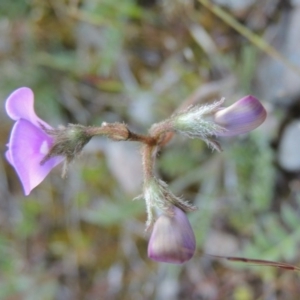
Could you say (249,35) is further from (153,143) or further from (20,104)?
(20,104)

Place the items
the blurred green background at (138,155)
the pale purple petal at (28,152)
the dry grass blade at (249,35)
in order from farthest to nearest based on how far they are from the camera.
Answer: the blurred green background at (138,155) → the dry grass blade at (249,35) → the pale purple petal at (28,152)

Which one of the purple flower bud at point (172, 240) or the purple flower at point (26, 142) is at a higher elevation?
the purple flower at point (26, 142)

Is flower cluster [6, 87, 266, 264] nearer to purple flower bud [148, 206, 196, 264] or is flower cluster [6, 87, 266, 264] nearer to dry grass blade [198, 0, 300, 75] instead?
purple flower bud [148, 206, 196, 264]

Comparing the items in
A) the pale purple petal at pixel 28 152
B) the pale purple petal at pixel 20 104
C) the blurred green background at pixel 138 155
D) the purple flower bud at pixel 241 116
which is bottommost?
the blurred green background at pixel 138 155

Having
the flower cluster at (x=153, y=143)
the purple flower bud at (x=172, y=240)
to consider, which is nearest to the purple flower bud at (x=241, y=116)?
the flower cluster at (x=153, y=143)

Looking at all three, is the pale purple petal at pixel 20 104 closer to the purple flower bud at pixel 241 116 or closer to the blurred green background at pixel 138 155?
the purple flower bud at pixel 241 116

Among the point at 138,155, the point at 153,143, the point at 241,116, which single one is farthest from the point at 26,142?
the point at 138,155

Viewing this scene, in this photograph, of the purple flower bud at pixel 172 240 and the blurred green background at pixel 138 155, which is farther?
the blurred green background at pixel 138 155

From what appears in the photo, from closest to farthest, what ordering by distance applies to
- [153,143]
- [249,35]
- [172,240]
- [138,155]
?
[172,240]
[153,143]
[249,35]
[138,155]
